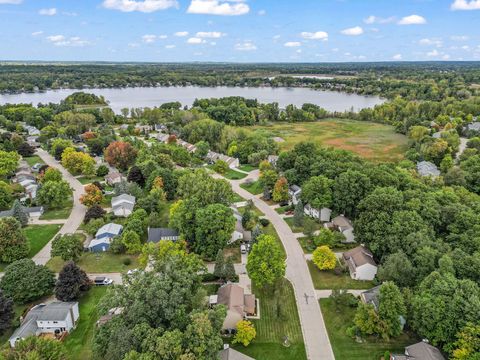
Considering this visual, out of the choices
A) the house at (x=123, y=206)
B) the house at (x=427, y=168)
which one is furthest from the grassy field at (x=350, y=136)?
the house at (x=123, y=206)

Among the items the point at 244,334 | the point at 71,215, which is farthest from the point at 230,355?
the point at 71,215

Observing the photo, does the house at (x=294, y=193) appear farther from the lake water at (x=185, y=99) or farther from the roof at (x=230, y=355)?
the lake water at (x=185, y=99)

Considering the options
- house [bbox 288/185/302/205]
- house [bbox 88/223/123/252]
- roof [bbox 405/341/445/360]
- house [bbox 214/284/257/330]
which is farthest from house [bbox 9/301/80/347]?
house [bbox 288/185/302/205]

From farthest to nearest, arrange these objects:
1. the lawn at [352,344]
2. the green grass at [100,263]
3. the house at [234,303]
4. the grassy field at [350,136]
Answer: the grassy field at [350,136], the green grass at [100,263], the house at [234,303], the lawn at [352,344]

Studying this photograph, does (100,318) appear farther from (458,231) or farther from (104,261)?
(458,231)

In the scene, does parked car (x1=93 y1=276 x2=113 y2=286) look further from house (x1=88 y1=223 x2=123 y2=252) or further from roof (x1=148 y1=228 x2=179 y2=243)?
roof (x1=148 y1=228 x2=179 y2=243)
